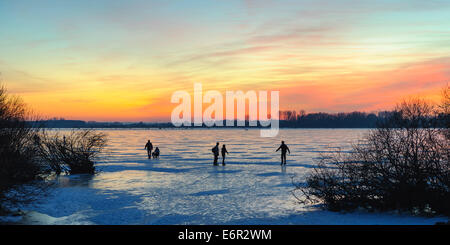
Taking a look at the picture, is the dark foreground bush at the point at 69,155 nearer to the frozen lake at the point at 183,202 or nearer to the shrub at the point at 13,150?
the frozen lake at the point at 183,202

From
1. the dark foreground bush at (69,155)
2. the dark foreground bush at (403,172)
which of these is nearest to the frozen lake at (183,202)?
the dark foreground bush at (403,172)

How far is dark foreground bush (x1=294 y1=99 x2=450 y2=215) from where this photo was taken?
9.16 metres

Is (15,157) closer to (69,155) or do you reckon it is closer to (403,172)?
(69,155)

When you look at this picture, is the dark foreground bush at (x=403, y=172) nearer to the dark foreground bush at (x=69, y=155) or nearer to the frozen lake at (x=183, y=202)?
the frozen lake at (x=183, y=202)

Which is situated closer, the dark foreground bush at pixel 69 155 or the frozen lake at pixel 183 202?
the frozen lake at pixel 183 202

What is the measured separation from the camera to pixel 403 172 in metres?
9.45

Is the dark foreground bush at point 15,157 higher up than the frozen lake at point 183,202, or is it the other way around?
the dark foreground bush at point 15,157

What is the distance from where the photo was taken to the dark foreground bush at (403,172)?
9.16 meters

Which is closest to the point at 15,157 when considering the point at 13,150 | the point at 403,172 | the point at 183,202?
the point at 13,150

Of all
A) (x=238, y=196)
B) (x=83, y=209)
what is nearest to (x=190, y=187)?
(x=238, y=196)

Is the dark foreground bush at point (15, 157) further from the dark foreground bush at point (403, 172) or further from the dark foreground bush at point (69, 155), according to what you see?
the dark foreground bush at point (403, 172)

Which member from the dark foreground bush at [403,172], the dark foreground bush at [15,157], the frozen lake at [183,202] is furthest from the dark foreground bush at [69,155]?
the dark foreground bush at [403,172]

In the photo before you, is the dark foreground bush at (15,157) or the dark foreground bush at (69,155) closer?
the dark foreground bush at (15,157)
